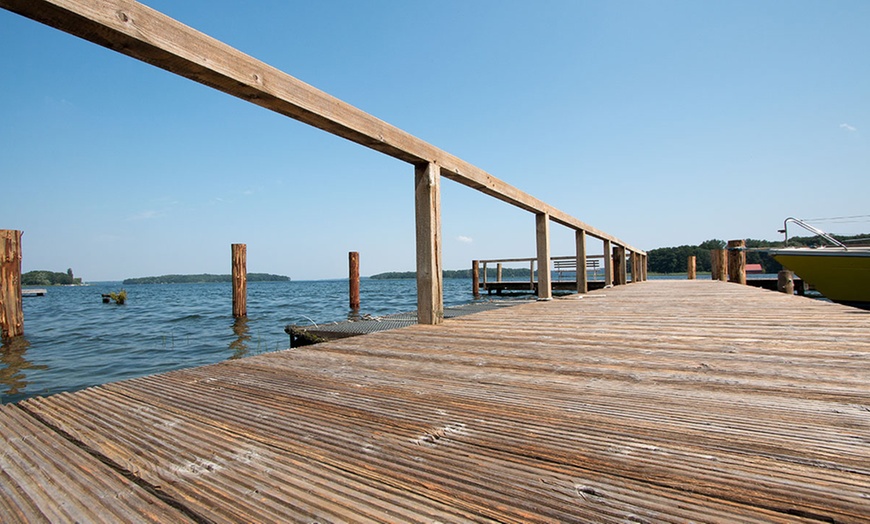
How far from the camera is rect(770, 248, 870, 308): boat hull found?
7750 millimetres

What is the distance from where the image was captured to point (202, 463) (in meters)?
0.75

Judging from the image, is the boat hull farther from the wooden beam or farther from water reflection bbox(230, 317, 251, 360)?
water reflection bbox(230, 317, 251, 360)

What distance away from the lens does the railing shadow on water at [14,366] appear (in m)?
4.62

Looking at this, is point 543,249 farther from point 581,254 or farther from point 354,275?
point 354,275

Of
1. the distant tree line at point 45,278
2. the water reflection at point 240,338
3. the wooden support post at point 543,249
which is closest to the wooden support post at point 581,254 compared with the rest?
the wooden support post at point 543,249

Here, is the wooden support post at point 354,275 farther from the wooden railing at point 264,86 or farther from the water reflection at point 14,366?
the wooden railing at point 264,86

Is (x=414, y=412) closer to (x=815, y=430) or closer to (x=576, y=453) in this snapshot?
(x=576, y=453)

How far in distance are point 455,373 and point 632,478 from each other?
794 millimetres

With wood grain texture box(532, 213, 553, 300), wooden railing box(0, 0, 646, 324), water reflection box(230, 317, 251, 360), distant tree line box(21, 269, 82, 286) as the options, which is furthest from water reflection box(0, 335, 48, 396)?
distant tree line box(21, 269, 82, 286)

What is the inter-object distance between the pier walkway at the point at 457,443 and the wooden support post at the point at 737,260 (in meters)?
10.7

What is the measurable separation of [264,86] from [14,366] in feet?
22.9

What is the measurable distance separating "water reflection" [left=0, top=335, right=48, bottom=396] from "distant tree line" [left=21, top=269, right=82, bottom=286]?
89.3 m

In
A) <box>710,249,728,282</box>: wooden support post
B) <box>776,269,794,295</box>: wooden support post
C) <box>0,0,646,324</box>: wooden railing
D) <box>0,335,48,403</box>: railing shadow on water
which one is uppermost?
<box>0,0,646,324</box>: wooden railing

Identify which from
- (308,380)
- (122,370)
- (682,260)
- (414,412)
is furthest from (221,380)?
(682,260)
